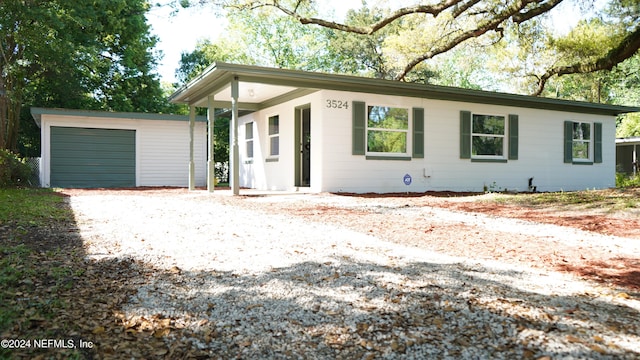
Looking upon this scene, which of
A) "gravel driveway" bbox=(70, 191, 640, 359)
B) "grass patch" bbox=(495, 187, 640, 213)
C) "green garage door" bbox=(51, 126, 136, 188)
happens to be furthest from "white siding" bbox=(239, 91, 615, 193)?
"gravel driveway" bbox=(70, 191, 640, 359)

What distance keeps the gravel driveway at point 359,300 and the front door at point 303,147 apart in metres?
7.51

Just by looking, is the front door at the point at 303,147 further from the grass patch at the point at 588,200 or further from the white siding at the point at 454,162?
the grass patch at the point at 588,200

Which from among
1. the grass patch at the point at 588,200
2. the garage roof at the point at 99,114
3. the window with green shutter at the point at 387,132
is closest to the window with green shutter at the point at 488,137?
the window with green shutter at the point at 387,132

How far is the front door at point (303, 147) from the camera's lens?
12961 mm

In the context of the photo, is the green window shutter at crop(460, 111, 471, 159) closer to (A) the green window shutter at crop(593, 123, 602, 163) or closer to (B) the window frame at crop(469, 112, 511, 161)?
(B) the window frame at crop(469, 112, 511, 161)

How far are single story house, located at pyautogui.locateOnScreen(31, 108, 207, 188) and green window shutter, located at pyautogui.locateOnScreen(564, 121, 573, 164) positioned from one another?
37.3 feet

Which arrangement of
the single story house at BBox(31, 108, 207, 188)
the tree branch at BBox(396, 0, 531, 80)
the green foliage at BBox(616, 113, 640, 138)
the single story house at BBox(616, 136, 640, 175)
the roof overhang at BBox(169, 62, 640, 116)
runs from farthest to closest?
the green foliage at BBox(616, 113, 640, 138), the single story house at BBox(616, 136, 640, 175), the single story house at BBox(31, 108, 207, 188), the tree branch at BBox(396, 0, 531, 80), the roof overhang at BBox(169, 62, 640, 116)

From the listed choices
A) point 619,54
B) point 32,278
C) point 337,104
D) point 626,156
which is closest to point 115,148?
point 337,104

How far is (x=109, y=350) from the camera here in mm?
2516

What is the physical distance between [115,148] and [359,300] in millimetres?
15134

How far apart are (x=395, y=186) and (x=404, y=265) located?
851 cm

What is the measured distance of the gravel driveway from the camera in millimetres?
2596

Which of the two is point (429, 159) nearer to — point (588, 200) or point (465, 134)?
point (465, 134)

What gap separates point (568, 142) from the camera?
1518cm
